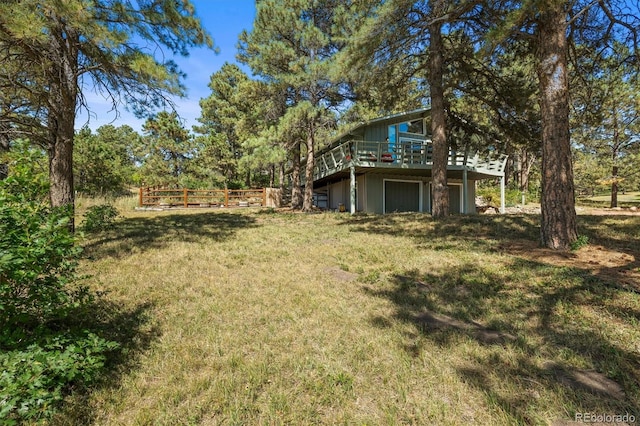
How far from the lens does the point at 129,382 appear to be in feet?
7.88

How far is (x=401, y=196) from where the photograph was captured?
57.3 ft

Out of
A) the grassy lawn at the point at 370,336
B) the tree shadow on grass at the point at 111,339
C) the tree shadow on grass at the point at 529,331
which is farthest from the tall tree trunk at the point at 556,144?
the tree shadow on grass at the point at 111,339

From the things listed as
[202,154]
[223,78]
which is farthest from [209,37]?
[223,78]

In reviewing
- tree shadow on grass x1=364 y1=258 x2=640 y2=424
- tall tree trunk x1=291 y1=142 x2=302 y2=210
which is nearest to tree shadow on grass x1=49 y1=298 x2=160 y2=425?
tree shadow on grass x1=364 y1=258 x2=640 y2=424

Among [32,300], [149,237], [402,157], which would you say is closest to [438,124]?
[402,157]

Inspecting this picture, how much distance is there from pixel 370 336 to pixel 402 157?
509 inches

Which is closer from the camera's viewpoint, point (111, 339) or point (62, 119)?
point (111, 339)

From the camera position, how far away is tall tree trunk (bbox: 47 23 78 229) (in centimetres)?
665

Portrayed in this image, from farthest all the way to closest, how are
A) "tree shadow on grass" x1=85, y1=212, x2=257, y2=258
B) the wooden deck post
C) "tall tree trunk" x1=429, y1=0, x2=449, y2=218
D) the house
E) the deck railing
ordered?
the wooden deck post, the house, the deck railing, "tall tree trunk" x1=429, y1=0, x2=449, y2=218, "tree shadow on grass" x1=85, y1=212, x2=257, y2=258

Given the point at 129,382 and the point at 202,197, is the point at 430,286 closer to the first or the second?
the point at 129,382

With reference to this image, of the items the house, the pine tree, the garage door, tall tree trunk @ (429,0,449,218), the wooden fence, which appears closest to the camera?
the pine tree

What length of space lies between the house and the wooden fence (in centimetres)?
530

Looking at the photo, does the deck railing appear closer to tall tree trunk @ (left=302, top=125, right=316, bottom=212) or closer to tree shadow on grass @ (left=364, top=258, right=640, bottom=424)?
tall tree trunk @ (left=302, top=125, right=316, bottom=212)

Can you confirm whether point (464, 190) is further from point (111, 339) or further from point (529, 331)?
point (111, 339)
